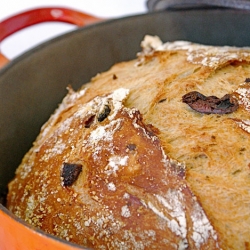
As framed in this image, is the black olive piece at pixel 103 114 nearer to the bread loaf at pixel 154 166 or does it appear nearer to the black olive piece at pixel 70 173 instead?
the bread loaf at pixel 154 166

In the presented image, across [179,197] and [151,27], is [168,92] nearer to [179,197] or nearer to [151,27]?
[179,197]

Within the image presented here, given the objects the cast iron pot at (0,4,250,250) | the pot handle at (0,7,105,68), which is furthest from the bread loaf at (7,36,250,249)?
the pot handle at (0,7,105,68)

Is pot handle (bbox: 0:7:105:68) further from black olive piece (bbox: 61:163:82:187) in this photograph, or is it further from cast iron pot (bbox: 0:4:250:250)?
black olive piece (bbox: 61:163:82:187)

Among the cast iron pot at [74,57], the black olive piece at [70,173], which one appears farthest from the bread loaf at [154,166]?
the cast iron pot at [74,57]

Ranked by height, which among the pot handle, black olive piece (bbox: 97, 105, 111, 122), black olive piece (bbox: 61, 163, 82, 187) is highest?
the pot handle

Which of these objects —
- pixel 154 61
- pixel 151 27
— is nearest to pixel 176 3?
pixel 151 27
